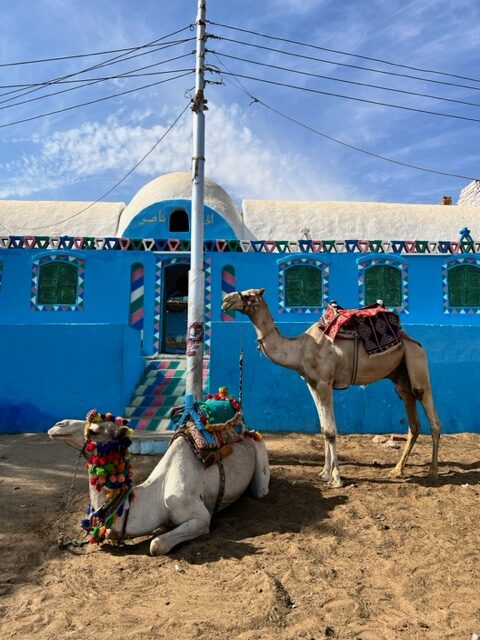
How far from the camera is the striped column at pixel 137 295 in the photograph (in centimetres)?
1318

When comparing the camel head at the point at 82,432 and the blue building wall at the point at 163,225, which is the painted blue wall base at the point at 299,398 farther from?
the camel head at the point at 82,432

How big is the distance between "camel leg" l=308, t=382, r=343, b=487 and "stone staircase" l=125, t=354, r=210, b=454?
2922mm

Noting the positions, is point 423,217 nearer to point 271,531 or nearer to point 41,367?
point 41,367

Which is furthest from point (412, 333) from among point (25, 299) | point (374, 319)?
point (25, 299)

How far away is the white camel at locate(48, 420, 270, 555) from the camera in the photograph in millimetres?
4270

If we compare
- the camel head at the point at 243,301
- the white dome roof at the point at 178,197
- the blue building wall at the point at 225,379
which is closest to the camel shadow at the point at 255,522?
the camel head at the point at 243,301

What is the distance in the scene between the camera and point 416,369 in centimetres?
664

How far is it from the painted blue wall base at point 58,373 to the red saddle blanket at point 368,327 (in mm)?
5007

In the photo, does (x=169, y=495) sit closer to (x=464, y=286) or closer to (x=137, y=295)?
(x=137, y=295)

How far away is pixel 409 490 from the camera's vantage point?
19.2ft

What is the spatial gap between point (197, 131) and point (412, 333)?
571 cm

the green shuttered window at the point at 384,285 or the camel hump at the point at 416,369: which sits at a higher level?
the green shuttered window at the point at 384,285

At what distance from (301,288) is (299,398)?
159 inches

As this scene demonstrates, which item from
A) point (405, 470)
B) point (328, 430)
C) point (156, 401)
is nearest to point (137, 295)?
point (156, 401)
